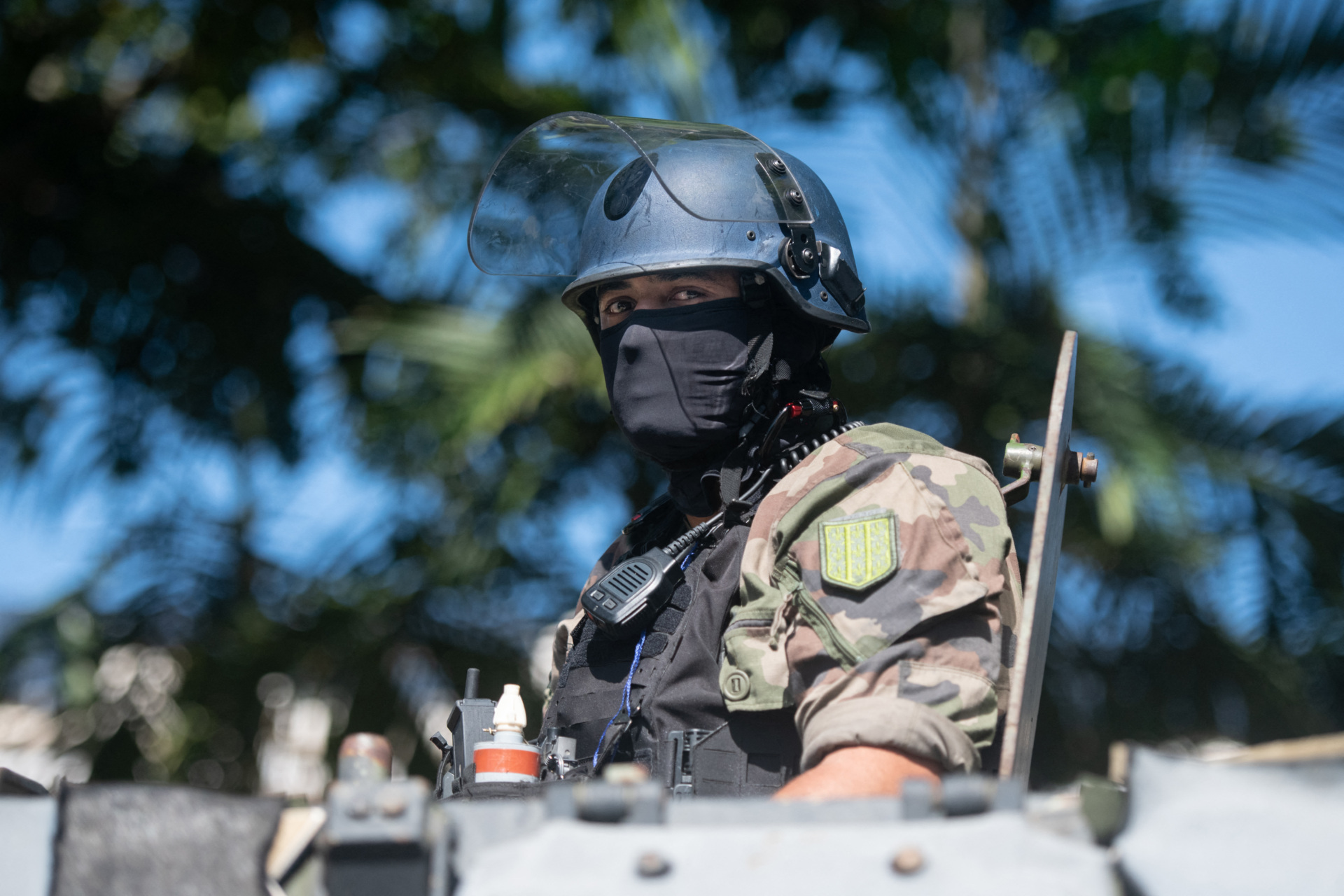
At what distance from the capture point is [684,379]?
2477 mm

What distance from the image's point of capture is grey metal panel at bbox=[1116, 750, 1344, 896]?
1062 mm

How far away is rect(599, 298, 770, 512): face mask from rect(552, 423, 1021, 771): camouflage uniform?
0.33 m

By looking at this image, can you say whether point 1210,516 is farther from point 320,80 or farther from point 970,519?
point 320,80

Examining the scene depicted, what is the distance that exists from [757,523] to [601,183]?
1.30 m

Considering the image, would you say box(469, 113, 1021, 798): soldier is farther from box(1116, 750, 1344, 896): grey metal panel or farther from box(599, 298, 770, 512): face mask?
box(1116, 750, 1344, 896): grey metal panel

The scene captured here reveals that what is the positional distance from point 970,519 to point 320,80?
21.5 ft

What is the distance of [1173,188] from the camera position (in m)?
5.58

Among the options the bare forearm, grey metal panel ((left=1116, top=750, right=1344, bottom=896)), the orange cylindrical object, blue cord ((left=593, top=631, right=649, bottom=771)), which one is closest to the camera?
grey metal panel ((left=1116, top=750, right=1344, bottom=896))

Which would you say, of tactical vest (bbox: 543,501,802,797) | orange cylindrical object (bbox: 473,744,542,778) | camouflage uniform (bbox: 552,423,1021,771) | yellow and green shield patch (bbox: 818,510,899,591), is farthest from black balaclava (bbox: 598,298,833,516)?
orange cylindrical object (bbox: 473,744,542,778)

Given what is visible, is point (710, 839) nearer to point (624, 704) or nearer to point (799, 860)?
point (799, 860)

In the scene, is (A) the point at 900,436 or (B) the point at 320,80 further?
(B) the point at 320,80

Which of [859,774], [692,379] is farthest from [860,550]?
[692,379]

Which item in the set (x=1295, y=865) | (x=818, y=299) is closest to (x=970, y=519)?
(x=818, y=299)

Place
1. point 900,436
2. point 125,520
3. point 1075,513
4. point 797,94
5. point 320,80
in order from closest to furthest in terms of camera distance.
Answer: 1. point 900,436
2. point 1075,513
3. point 797,94
4. point 125,520
5. point 320,80
